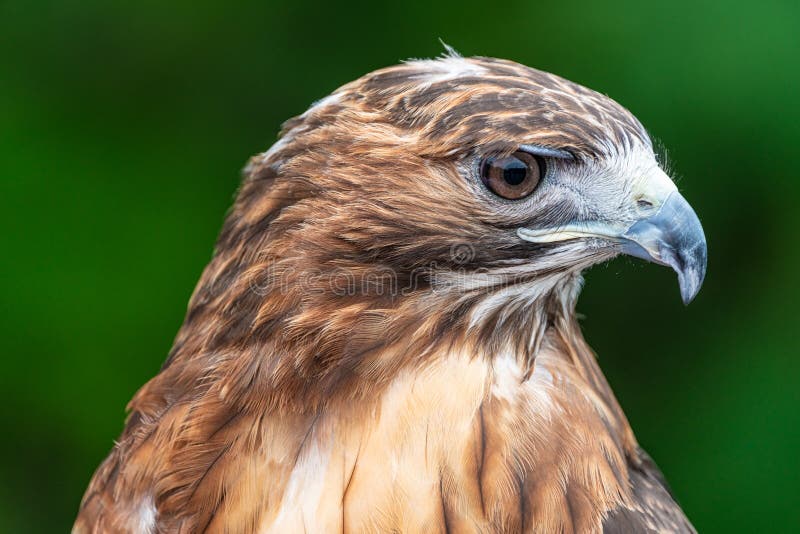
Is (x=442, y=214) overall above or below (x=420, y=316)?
above

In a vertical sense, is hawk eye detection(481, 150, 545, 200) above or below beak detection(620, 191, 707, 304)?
above

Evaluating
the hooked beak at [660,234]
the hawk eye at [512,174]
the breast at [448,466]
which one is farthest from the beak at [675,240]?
the breast at [448,466]

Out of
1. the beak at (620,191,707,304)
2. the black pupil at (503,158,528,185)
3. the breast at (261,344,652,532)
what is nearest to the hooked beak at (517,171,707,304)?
the beak at (620,191,707,304)

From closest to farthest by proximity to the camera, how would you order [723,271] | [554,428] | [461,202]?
[461,202] < [554,428] < [723,271]

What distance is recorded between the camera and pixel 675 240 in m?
1.96

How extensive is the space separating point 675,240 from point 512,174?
0.37 m

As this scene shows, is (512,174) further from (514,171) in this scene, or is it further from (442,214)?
(442,214)

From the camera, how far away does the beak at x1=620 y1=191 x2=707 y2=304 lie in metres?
1.96

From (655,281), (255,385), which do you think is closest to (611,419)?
(255,385)

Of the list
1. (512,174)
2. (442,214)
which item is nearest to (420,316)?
(442,214)

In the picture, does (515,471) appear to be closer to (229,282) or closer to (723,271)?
(229,282)

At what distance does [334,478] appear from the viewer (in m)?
2.07

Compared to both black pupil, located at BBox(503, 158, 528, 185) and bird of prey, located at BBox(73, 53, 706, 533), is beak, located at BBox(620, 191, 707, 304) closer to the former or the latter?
bird of prey, located at BBox(73, 53, 706, 533)

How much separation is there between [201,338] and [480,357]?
2.21 feet
